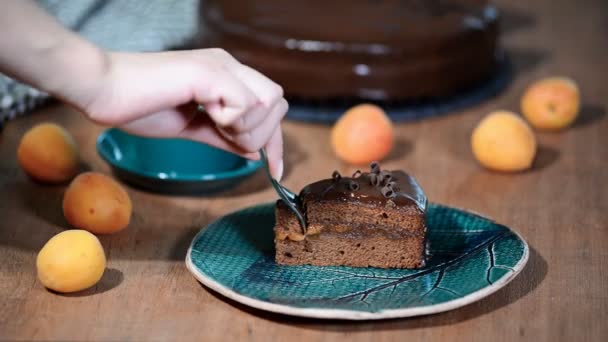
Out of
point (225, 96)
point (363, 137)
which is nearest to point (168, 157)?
point (363, 137)

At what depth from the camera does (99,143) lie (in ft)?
5.60

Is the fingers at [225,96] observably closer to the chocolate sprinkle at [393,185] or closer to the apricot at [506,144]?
the chocolate sprinkle at [393,185]

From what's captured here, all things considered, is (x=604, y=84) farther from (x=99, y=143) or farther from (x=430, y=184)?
(x=99, y=143)

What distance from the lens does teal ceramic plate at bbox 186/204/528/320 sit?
3.89 ft

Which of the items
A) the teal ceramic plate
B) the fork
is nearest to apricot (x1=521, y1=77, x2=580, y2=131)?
the teal ceramic plate

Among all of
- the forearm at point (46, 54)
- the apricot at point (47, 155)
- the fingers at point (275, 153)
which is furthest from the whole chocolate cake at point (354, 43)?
the forearm at point (46, 54)

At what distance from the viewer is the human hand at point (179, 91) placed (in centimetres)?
115

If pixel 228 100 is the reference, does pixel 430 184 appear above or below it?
below

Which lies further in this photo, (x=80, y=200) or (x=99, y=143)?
(x=99, y=143)

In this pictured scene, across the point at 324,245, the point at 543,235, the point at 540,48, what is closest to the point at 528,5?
the point at 540,48

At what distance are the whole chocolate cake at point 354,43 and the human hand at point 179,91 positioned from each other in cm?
70

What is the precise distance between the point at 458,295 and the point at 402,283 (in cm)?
11

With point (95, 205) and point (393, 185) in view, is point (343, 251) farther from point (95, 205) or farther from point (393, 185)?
point (95, 205)

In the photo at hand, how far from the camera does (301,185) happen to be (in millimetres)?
1691
